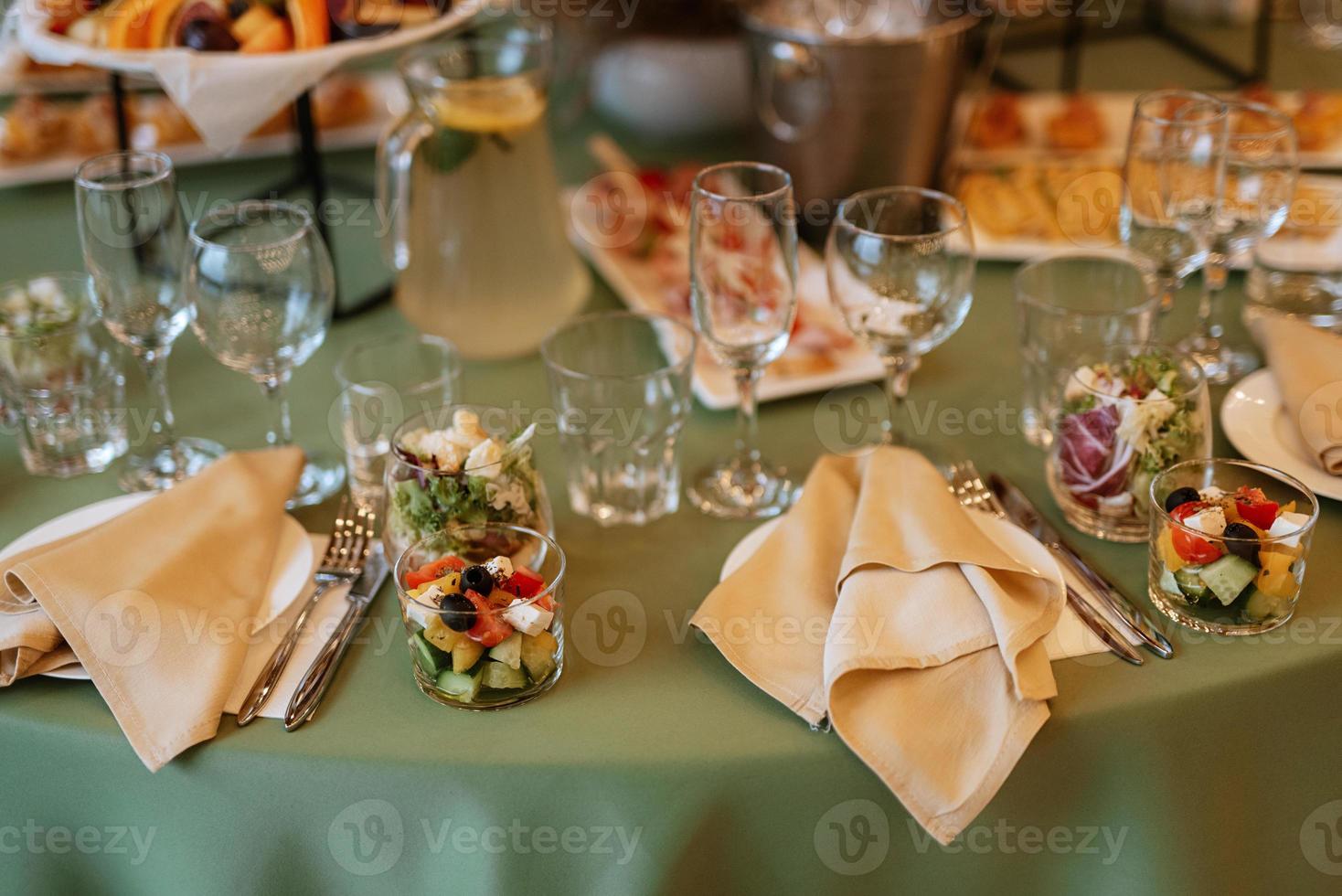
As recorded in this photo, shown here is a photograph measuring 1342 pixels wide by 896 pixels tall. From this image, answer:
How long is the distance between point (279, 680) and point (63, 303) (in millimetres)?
560

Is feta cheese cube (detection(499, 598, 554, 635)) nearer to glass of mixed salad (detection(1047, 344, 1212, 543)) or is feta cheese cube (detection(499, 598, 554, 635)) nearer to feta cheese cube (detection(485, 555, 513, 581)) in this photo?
feta cheese cube (detection(485, 555, 513, 581))

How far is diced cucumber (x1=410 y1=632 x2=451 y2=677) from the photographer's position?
886 mm

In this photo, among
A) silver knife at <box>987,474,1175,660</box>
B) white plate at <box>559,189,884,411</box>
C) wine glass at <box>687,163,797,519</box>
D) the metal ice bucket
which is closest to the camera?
silver knife at <box>987,474,1175,660</box>

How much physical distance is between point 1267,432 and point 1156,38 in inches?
63.2

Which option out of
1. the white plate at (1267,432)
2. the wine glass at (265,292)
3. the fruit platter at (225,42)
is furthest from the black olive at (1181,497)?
the fruit platter at (225,42)

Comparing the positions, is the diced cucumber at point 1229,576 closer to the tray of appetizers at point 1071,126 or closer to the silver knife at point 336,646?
the silver knife at point 336,646

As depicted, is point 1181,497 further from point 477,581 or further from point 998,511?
point 477,581

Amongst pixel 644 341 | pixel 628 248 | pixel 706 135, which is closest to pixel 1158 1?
pixel 706 135

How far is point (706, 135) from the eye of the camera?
1.95 meters

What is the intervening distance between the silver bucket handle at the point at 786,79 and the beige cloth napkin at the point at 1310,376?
0.59m

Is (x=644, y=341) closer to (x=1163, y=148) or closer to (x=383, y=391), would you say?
(x=383, y=391)

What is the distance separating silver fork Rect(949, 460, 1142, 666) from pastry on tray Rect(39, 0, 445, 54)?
692 mm

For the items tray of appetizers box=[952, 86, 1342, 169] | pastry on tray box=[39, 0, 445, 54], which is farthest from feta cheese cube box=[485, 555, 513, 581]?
tray of appetizers box=[952, 86, 1342, 169]

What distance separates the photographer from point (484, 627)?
34.2 inches
